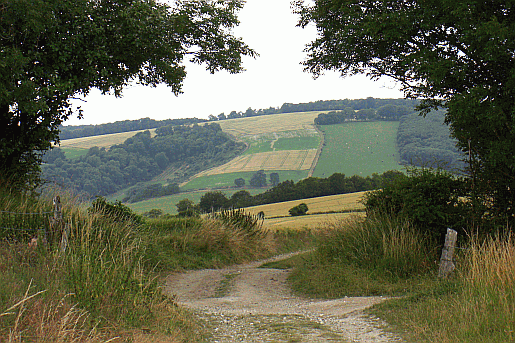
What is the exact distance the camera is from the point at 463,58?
31.5 feet

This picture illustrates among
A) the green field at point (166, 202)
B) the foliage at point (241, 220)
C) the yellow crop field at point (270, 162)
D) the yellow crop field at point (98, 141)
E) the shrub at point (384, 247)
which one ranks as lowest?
the green field at point (166, 202)

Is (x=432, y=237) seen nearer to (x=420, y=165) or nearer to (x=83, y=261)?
(x=420, y=165)

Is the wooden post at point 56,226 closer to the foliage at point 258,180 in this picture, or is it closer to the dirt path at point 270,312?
the dirt path at point 270,312

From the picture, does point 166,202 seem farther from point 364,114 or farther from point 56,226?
point 56,226

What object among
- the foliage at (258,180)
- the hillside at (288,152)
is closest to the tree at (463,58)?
the hillside at (288,152)

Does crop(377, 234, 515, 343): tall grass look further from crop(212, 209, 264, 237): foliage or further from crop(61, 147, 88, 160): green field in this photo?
crop(61, 147, 88, 160): green field

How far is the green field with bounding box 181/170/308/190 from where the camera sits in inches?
2913

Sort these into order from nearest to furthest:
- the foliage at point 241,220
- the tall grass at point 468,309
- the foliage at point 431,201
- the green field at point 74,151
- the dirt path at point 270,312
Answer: the tall grass at point 468,309
the dirt path at point 270,312
the foliage at point 431,201
the foliage at point 241,220
the green field at point 74,151

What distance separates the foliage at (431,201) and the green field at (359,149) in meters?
63.8

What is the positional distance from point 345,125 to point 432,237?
310 ft

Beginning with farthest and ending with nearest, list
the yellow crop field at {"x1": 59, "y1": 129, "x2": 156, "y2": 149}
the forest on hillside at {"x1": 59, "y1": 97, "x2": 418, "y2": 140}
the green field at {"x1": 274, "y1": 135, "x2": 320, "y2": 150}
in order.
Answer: the forest on hillside at {"x1": 59, "y1": 97, "x2": 418, "y2": 140}
the green field at {"x1": 274, "y1": 135, "x2": 320, "y2": 150}
the yellow crop field at {"x1": 59, "y1": 129, "x2": 156, "y2": 149}

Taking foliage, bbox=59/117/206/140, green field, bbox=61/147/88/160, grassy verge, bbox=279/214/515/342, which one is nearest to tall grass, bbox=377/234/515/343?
grassy verge, bbox=279/214/515/342

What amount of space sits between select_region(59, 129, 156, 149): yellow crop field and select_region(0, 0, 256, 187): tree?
78016mm

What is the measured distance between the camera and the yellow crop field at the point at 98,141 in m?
90.3
